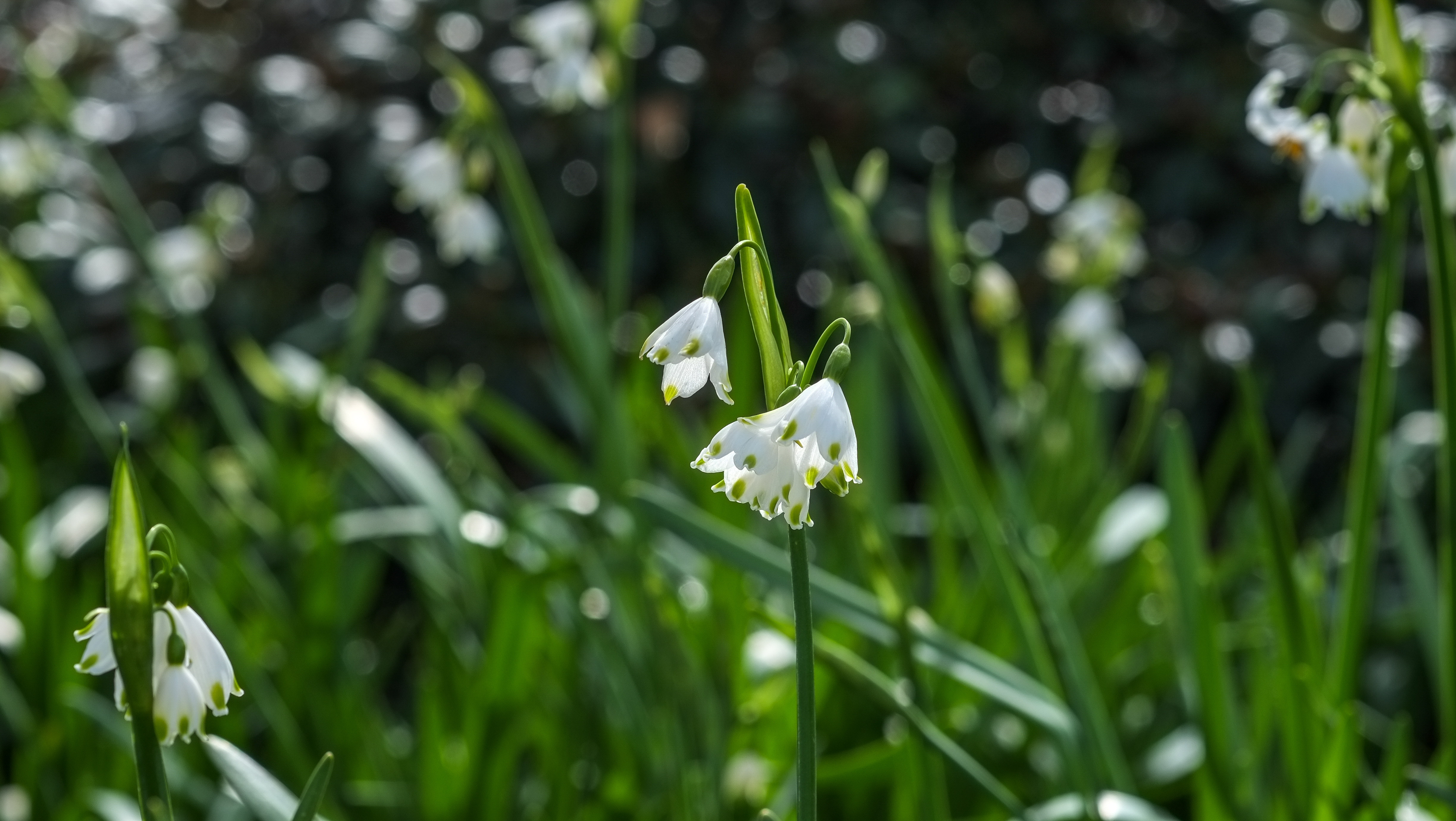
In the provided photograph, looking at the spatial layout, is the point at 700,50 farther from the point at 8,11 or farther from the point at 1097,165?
the point at 8,11

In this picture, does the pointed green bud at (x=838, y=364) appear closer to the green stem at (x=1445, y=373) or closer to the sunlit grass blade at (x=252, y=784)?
the sunlit grass blade at (x=252, y=784)

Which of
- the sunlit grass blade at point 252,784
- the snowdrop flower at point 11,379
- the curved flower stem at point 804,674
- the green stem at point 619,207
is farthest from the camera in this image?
the snowdrop flower at point 11,379

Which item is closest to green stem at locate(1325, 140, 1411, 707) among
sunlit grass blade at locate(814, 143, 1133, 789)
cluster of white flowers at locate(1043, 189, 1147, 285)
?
sunlit grass blade at locate(814, 143, 1133, 789)

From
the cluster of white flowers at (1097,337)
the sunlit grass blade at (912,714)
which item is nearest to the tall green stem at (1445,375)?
the sunlit grass blade at (912,714)

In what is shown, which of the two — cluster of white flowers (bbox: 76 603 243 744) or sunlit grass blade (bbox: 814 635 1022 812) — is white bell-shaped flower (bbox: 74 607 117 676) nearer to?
cluster of white flowers (bbox: 76 603 243 744)

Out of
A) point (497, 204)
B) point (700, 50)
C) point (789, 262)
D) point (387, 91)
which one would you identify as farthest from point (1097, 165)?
point (387, 91)

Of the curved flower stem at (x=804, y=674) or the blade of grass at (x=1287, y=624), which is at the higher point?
the curved flower stem at (x=804, y=674)
